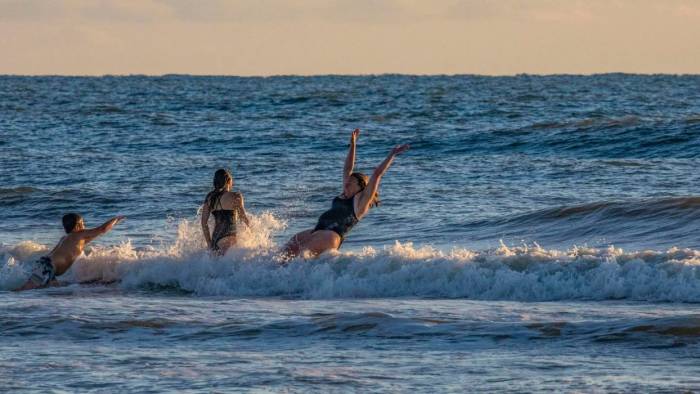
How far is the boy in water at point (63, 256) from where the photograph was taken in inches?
501

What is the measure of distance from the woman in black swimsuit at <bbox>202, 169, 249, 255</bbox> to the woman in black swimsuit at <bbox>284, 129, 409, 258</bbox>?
62cm

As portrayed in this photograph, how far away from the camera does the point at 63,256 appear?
42.5 ft

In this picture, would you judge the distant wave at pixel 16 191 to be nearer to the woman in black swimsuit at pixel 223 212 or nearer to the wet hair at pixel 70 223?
the wet hair at pixel 70 223

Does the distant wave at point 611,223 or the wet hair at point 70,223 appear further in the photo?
the distant wave at point 611,223

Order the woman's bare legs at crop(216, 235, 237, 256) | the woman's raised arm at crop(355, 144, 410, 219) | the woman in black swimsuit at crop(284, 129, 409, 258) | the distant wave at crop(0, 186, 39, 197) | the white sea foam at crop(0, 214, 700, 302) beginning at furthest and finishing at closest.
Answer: the distant wave at crop(0, 186, 39, 197) → the woman's bare legs at crop(216, 235, 237, 256) → the woman in black swimsuit at crop(284, 129, 409, 258) → the woman's raised arm at crop(355, 144, 410, 219) → the white sea foam at crop(0, 214, 700, 302)

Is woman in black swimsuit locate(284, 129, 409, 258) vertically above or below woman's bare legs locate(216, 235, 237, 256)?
above

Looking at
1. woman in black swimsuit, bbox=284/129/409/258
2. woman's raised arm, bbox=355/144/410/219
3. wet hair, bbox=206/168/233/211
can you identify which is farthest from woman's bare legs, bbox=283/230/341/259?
wet hair, bbox=206/168/233/211

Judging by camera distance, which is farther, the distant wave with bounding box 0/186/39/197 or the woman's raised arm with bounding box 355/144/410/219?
the distant wave with bounding box 0/186/39/197

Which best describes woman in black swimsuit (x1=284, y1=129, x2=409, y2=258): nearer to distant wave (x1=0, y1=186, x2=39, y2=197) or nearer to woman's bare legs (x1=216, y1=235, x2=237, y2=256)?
woman's bare legs (x1=216, y1=235, x2=237, y2=256)

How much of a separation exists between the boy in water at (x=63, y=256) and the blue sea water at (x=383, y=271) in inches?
14.4

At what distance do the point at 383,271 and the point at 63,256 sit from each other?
11.2ft

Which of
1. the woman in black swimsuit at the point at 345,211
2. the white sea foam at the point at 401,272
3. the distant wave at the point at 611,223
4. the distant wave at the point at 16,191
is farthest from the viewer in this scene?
the distant wave at the point at 16,191

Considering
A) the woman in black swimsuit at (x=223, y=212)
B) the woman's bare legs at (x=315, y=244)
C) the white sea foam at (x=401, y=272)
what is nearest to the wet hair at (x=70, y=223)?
the white sea foam at (x=401, y=272)

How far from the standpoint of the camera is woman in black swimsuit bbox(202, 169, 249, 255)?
12.7 metres
